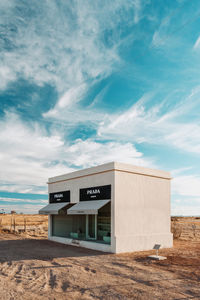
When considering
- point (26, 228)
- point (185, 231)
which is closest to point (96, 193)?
point (185, 231)

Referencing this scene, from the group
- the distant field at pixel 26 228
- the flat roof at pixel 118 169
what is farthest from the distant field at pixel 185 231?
the distant field at pixel 26 228

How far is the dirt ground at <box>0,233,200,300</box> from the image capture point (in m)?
7.94

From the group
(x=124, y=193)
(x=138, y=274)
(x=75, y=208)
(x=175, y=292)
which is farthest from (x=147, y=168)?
(x=175, y=292)

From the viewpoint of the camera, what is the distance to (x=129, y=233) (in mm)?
16156

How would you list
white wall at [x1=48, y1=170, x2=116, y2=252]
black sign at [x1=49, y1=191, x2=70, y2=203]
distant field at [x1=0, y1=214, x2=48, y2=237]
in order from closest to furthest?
1. white wall at [x1=48, y1=170, x2=116, y2=252]
2. black sign at [x1=49, y1=191, x2=70, y2=203]
3. distant field at [x1=0, y1=214, x2=48, y2=237]

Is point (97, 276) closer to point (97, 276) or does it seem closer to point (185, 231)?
point (97, 276)

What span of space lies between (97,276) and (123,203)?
6.57 meters

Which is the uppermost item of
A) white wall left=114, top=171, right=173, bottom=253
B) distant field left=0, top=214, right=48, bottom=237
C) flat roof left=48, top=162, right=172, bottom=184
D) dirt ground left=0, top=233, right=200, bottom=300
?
flat roof left=48, top=162, right=172, bottom=184

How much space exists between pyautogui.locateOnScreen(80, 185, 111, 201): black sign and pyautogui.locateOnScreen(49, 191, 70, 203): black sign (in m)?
2.14

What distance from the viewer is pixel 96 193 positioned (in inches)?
678

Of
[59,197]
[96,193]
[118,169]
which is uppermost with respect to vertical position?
[118,169]

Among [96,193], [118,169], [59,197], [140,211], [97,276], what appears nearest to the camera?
[97,276]

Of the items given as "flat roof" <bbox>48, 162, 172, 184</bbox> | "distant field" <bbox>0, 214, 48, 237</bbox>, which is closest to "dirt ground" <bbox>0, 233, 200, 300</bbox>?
"flat roof" <bbox>48, 162, 172, 184</bbox>

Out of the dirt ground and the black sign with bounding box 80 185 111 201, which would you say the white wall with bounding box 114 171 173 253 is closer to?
the black sign with bounding box 80 185 111 201
